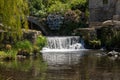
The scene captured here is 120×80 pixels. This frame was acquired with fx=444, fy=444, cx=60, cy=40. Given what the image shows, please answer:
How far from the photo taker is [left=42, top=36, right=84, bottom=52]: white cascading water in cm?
4306

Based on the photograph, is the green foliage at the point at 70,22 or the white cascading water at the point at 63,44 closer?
the white cascading water at the point at 63,44

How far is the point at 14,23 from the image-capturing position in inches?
777

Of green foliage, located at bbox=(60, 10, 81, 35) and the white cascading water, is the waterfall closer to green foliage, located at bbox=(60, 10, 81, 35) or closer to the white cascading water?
the white cascading water

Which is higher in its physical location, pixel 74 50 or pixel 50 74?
pixel 50 74

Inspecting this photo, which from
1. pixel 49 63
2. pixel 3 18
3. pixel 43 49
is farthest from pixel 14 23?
pixel 43 49

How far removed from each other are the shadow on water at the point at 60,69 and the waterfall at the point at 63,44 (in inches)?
414

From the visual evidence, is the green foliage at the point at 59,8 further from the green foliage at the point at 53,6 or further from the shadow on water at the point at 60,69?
the shadow on water at the point at 60,69

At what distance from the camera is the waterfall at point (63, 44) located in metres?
43.2

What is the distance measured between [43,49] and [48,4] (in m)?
24.7

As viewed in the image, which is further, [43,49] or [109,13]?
[109,13]

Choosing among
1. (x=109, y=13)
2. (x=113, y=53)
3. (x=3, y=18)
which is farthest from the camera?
(x=109, y=13)

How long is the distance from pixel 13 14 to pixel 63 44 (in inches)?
967

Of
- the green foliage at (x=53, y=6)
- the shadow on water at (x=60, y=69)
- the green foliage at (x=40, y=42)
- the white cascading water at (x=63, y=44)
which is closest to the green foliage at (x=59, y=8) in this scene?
the green foliage at (x=53, y=6)

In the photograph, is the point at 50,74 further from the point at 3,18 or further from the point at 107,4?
the point at 107,4
